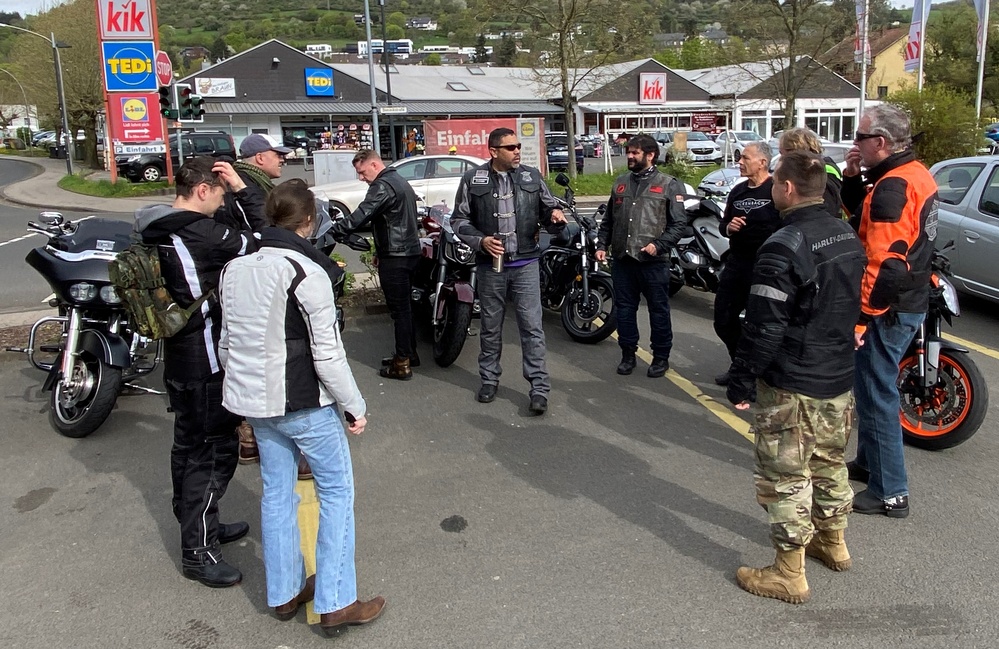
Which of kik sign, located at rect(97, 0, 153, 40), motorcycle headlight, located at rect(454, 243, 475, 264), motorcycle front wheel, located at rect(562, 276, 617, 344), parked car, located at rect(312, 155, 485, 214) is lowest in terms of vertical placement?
motorcycle front wheel, located at rect(562, 276, 617, 344)

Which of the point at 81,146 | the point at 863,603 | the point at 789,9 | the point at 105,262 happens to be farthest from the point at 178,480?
the point at 81,146

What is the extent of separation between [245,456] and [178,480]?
114cm

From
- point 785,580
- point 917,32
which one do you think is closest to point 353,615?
point 785,580

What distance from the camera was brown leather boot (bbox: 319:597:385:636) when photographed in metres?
2.97

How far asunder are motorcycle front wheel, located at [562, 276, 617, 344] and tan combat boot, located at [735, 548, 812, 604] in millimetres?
3854

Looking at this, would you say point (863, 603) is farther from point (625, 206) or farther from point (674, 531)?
point (625, 206)

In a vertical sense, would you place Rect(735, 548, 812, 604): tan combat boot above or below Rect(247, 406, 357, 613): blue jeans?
below

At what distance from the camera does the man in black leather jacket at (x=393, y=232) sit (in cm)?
594

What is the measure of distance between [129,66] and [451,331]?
1949cm

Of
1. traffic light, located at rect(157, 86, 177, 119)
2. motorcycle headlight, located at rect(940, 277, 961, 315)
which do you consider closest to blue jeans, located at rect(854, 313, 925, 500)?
motorcycle headlight, located at rect(940, 277, 961, 315)

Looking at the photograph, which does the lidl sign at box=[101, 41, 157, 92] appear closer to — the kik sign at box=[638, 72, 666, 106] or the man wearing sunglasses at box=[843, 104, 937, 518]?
the man wearing sunglasses at box=[843, 104, 937, 518]

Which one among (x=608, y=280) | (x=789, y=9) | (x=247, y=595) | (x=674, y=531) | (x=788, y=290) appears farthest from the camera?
(x=789, y=9)

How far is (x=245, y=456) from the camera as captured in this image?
4.69 m

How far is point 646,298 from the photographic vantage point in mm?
6137
